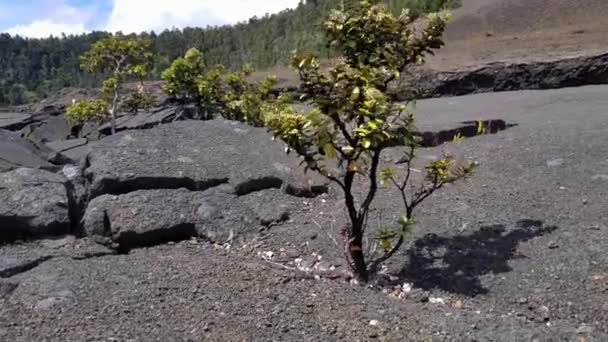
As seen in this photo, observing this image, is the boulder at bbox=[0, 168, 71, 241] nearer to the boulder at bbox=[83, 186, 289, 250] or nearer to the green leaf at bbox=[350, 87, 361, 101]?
the boulder at bbox=[83, 186, 289, 250]

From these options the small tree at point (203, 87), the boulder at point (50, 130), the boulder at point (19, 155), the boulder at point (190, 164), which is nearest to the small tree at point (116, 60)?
the small tree at point (203, 87)

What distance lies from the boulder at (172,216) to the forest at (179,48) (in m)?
16.4

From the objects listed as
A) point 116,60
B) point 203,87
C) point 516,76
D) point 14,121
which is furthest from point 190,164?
point 14,121

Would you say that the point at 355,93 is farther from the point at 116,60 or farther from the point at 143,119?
the point at 143,119

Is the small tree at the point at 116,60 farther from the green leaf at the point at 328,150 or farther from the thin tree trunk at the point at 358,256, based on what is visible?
the green leaf at the point at 328,150

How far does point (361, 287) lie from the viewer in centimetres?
397

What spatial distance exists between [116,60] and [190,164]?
425 cm

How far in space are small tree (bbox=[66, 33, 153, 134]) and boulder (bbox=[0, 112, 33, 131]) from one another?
5358mm

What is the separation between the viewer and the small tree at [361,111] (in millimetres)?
3654

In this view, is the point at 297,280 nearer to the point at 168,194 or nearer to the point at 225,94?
the point at 168,194

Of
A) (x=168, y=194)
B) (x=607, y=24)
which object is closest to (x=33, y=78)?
(x=607, y=24)

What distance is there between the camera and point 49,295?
3744 mm

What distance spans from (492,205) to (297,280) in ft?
5.58

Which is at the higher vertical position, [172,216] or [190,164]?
[190,164]
